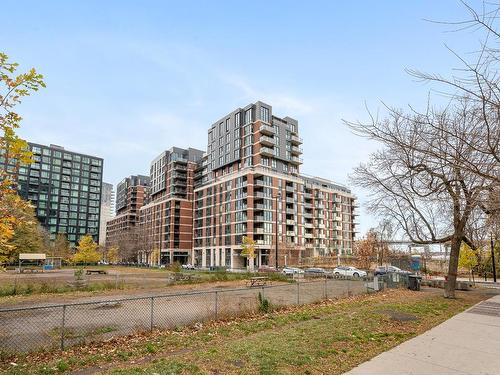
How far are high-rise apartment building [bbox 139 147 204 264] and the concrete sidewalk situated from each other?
3621 inches

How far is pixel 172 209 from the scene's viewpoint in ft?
336

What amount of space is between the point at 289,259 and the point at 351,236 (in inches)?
1869

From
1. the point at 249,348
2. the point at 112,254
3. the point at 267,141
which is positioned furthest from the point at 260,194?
the point at 249,348

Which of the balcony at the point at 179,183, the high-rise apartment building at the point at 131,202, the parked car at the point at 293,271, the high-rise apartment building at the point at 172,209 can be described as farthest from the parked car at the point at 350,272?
the high-rise apartment building at the point at 131,202

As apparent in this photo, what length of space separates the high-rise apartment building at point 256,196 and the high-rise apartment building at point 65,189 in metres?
76.2

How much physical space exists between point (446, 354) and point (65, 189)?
16020 cm

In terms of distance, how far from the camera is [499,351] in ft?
26.8

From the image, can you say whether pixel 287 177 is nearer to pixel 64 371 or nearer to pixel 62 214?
pixel 64 371

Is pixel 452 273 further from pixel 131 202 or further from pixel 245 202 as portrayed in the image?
pixel 131 202

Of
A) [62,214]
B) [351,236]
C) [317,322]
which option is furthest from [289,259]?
[62,214]

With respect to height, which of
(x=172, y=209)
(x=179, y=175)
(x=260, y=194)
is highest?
(x=179, y=175)

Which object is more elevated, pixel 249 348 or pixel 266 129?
pixel 266 129

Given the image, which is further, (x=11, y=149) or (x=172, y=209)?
(x=172, y=209)

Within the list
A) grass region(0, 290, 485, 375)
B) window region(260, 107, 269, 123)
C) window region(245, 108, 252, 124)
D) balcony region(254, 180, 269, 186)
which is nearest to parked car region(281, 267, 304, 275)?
grass region(0, 290, 485, 375)
